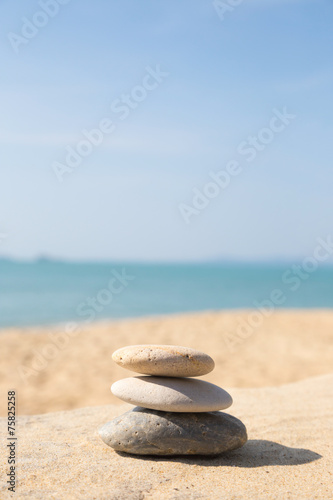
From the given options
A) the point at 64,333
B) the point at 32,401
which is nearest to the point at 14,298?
the point at 64,333

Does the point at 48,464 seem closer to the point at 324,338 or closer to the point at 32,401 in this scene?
the point at 32,401

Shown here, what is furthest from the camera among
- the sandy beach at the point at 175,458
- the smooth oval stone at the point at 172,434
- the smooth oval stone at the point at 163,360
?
the smooth oval stone at the point at 163,360

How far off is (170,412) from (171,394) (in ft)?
0.61

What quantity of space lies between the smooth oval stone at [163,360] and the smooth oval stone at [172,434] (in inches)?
12.6

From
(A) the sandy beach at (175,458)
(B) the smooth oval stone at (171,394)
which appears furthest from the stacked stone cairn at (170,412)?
(A) the sandy beach at (175,458)

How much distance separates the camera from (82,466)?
3.42 metres

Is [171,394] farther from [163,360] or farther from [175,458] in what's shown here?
[175,458]

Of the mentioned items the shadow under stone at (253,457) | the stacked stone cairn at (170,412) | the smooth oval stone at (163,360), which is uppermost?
the smooth oval stone at (163,360)

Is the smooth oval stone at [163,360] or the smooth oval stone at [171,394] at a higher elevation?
the smooth oval stone at [163,360]

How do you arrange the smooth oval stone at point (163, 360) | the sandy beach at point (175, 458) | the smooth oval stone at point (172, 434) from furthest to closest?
the smooth oval stone at point (163, 360) → the smooth oval stone at point (172, 434) → the sandy beach at point (175, 458)

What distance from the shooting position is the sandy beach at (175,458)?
3.13 meters

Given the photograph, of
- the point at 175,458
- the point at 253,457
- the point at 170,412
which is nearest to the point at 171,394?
the point at 170,412

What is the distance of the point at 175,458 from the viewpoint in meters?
3.63

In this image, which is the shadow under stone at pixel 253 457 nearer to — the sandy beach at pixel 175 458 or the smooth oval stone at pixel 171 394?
the sandy beach at pixel 175 458
